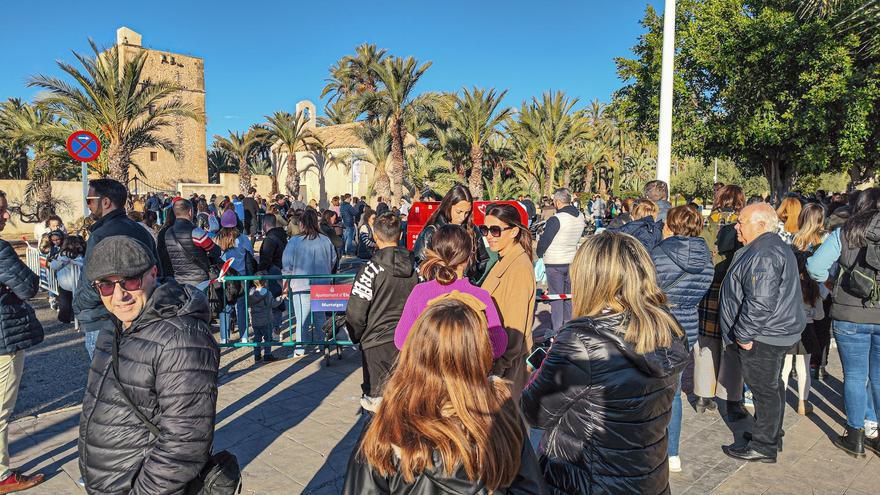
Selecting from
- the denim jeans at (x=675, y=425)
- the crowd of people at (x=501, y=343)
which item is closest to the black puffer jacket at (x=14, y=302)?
the crowd of people at (x=501, y=343)

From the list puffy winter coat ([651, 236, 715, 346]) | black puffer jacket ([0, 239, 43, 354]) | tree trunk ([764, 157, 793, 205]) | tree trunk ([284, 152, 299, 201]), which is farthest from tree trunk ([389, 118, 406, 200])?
black puffer jacket ([0, 239, 43, 354])

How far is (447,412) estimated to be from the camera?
5.62ft

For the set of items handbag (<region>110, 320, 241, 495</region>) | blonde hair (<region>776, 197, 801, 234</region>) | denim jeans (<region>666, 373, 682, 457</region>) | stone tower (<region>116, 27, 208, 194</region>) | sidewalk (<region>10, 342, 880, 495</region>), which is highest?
stone tower (<region>116, 27, 208, 194</region>)

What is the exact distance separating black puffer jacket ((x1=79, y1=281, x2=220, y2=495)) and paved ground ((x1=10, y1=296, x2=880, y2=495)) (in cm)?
194

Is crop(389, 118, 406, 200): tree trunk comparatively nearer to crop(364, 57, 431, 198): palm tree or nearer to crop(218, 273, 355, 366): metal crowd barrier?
crop(364, 57, 431, 198): palm tree

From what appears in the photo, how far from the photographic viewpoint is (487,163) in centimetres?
3409

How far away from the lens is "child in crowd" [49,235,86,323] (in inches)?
229

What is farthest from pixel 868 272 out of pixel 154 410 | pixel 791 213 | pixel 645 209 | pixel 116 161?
pixel 116 161

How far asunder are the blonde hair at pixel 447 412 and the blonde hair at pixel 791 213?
534 cm

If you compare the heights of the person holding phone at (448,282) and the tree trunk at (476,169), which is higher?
the tree trunk at (476,169)

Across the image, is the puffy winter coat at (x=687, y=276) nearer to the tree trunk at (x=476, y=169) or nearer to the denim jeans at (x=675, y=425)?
the denim jeans at (x=675, y=425)

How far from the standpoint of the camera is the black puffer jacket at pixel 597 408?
214 cm

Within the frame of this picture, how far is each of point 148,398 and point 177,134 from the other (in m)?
50.8

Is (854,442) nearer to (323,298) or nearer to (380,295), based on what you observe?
(380,295)
